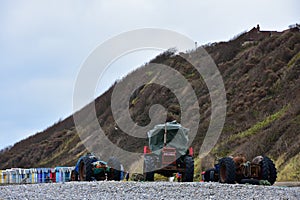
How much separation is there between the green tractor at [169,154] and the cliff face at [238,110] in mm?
6162

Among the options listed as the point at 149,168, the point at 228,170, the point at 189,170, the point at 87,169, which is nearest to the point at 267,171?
the point at 228,170

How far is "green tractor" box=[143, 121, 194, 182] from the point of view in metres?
23.0

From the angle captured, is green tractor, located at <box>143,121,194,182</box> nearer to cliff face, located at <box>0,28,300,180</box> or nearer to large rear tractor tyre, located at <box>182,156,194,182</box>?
large rear tractor tyre, located at <box>182,156,194,182</box>

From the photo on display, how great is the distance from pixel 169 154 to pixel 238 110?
98.7 feet

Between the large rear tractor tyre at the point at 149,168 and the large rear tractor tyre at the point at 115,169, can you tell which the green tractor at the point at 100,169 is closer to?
the large rear tractor tyre at the point at 115,169

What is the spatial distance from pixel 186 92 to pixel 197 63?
1378cm

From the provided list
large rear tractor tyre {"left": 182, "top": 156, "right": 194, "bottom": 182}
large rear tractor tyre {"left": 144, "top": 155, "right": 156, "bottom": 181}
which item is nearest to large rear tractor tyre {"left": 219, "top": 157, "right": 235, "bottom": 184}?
large rear tractor tyre {"left": 182, "top": 156, "right": 194, "bottom": 182}

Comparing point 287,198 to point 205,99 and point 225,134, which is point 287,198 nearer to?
point 225,134

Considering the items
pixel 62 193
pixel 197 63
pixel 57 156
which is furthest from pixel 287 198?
pixel 197 63

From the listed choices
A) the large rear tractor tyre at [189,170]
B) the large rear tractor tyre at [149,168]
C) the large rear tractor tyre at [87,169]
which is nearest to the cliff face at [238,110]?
the large rear tractor tyre at [189,170]

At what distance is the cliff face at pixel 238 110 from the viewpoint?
3691 centimetres

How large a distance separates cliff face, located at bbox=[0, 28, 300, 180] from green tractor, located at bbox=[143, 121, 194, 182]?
6.16 m

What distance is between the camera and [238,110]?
5278cm

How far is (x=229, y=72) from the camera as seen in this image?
224ft
